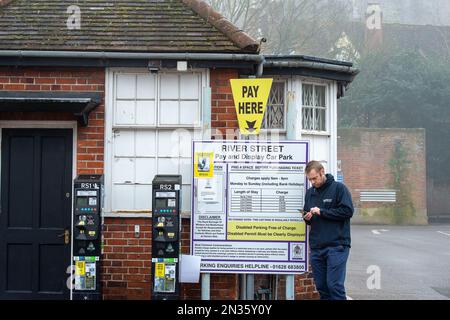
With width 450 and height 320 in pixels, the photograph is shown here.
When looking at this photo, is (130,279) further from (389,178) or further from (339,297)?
(389,178)

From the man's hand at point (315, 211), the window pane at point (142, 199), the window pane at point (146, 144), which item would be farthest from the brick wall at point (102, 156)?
the man's hand at point (315, 211)

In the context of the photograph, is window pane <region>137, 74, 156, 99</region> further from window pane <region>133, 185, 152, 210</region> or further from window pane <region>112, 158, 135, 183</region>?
window pane <region>133, 185, 152, 210</region>

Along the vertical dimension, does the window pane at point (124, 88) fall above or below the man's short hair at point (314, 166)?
above

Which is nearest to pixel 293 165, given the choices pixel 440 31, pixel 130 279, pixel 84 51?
pixel 130 279

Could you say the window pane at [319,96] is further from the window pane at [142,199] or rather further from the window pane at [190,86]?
the window pane at [142,199]

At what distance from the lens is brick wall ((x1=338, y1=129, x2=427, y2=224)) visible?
25891 mm

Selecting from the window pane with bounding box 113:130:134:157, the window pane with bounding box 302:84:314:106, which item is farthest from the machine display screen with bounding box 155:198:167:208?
the window pane with bounding box 302:84:314:106

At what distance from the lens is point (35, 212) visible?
7547 mm

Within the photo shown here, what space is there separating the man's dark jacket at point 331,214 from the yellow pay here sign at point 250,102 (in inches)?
41.5

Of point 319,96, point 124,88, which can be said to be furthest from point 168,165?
point 319,96

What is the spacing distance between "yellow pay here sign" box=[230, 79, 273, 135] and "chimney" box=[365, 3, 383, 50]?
27472 mm

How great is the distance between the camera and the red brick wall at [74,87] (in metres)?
7.48

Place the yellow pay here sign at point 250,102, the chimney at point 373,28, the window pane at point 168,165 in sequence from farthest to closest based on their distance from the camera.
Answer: the chimney at point 373,28 → the window pane at point 168,165 → the yellow pay here sign at point 250,102

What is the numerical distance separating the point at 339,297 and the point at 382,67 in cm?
2486
